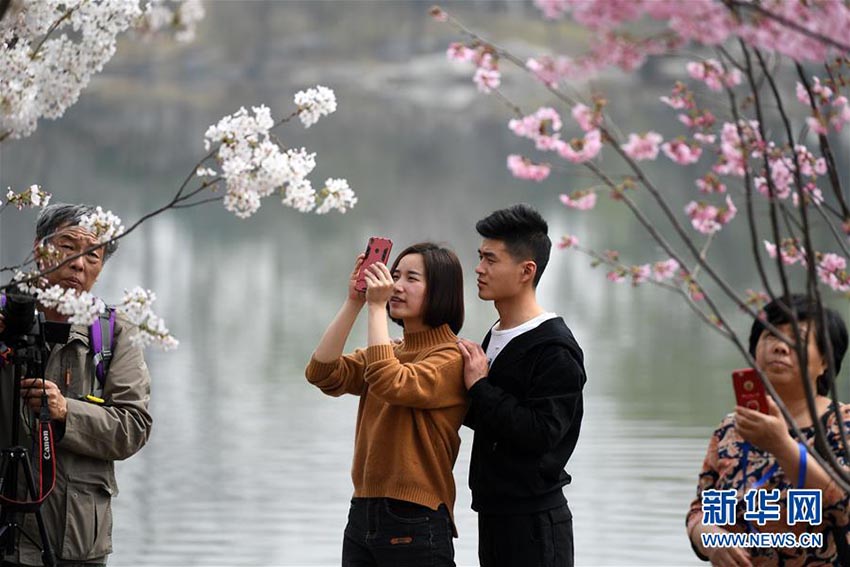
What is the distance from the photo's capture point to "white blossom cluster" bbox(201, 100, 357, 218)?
8.07 feet

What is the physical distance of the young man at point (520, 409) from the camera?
2.77m

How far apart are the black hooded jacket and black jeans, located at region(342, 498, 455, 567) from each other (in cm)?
11

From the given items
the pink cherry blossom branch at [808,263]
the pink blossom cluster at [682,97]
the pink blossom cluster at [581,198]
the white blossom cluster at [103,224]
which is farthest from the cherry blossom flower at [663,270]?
the white blossom cluster at [103,224]

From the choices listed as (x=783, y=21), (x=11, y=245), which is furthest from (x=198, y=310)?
(x=783, y=21)

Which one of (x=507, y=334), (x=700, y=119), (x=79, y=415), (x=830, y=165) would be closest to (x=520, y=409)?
(x=507, y=334)

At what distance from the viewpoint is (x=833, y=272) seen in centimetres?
306

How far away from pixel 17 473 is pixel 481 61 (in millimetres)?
1244

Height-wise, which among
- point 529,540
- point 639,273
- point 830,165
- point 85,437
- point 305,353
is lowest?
point 529,540

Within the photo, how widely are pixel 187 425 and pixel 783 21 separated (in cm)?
770

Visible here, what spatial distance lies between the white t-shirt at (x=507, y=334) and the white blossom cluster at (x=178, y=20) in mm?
1000

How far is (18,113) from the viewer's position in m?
2.26

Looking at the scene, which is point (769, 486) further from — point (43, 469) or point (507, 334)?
point (43, 469)

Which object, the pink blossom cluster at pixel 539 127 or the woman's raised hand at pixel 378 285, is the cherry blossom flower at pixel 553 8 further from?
the woman's raised hand at pixel 378 285

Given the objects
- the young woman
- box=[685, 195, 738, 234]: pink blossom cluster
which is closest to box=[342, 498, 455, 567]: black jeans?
the young woman
